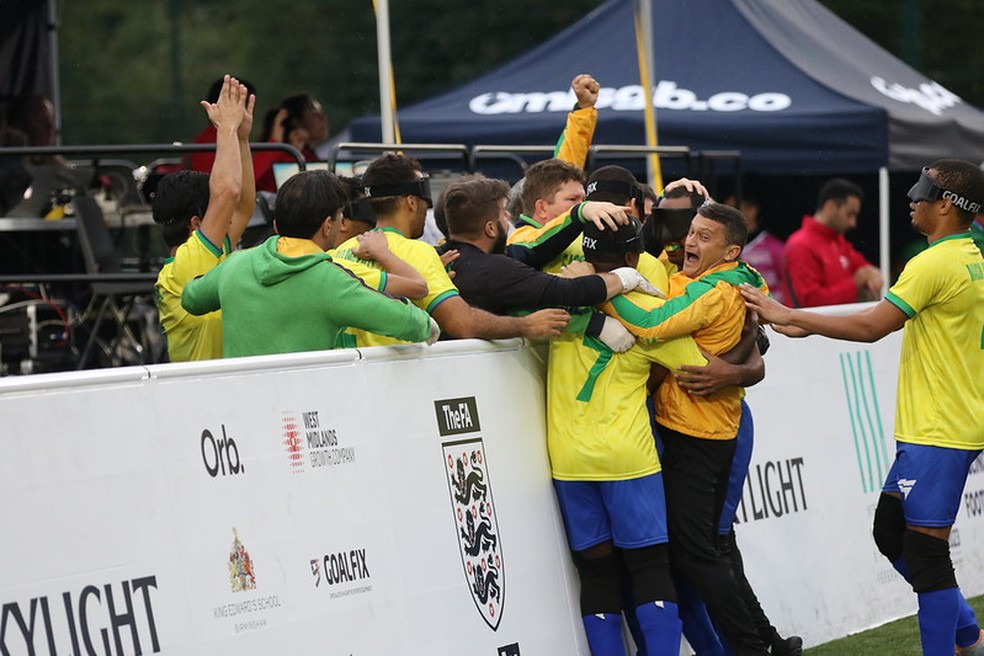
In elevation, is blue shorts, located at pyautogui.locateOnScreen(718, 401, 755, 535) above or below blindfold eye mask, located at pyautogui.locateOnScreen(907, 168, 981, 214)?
below

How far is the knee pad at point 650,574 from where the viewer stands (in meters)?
6.22

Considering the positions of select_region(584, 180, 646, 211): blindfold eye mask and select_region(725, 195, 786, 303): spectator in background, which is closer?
select_region(584, 180, 646, 211): blindfold eye mask

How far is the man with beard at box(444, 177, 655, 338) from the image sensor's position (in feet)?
20.1

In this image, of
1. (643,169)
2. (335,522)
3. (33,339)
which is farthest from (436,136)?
(335,522)

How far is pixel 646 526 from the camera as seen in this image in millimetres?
6199

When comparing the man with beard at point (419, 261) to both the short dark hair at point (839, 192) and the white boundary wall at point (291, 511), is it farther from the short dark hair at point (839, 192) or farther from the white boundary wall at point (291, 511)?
the short dark hair at point (839, 192)

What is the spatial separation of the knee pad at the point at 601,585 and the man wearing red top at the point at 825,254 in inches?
278

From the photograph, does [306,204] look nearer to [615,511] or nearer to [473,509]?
[473,509]

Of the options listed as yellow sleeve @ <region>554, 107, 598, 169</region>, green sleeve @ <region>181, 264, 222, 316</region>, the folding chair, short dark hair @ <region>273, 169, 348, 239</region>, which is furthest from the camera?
the folding chair

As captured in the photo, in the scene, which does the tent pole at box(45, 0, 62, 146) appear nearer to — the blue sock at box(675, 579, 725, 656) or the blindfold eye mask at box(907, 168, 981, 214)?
the blue sock at box(675, 579, 725, 656)

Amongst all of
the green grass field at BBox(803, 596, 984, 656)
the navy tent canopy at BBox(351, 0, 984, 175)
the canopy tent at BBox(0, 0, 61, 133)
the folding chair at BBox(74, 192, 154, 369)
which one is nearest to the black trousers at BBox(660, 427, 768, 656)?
the green grass field at BBox(803, 596, 984, 656)

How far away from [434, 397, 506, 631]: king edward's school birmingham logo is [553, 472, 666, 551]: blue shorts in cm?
35

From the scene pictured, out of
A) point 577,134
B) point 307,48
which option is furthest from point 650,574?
point 307,48

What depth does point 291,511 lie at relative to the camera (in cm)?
530
